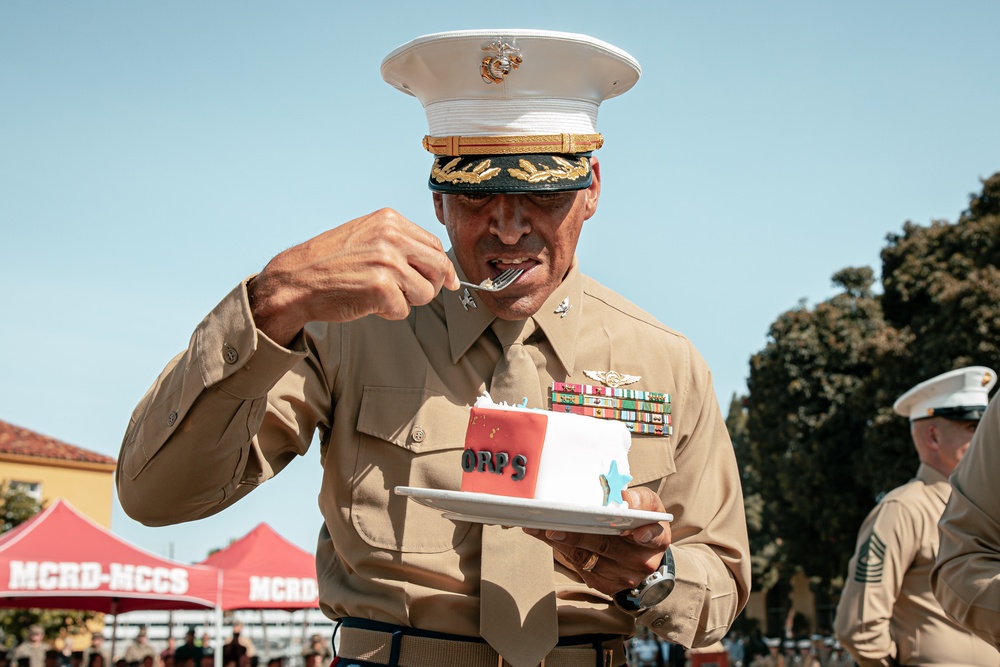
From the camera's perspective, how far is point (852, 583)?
648 centimetres

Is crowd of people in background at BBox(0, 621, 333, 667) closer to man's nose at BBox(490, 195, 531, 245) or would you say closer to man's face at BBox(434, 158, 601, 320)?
man's face at BBox(434, 158, 601, 320)

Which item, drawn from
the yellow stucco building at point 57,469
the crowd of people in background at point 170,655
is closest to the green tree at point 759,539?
the yellow stucco building at point 57,469

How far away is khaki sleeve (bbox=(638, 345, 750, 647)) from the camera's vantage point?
9.06 feet

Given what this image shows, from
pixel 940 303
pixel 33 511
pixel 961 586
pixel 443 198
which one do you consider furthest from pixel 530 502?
pixel 33 511

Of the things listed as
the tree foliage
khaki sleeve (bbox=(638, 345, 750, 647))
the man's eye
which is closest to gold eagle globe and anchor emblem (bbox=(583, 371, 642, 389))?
khaki sleeve (bbox=(638, 345, 750, 647))

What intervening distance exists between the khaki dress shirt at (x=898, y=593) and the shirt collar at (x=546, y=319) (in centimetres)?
408

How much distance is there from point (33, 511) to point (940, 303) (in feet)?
72.7

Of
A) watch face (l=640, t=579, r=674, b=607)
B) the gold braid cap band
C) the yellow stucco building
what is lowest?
watch face (l=640, t=579, r=674, b=607)

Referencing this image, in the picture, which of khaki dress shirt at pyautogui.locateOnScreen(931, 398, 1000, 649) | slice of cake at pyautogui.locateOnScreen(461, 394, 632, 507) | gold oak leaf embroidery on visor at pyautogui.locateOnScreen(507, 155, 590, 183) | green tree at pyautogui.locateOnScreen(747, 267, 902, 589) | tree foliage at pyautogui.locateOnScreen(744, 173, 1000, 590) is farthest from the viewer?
green tree at pyautogui.locateOnScreen(747, 267, 902, 589)

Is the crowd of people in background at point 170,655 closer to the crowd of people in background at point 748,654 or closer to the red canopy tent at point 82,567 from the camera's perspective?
the red canopy tent at point 82,567

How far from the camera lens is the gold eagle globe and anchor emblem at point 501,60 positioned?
110 inches

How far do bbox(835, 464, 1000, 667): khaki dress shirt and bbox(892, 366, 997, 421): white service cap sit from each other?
0.44 metres

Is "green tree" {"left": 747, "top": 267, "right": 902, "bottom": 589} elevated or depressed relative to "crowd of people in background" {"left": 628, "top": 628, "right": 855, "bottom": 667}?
elevated

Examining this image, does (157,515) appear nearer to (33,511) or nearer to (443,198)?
(443,198)
